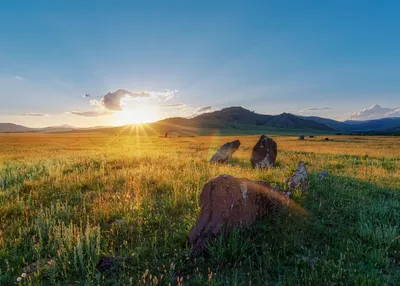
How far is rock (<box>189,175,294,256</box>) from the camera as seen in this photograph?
491cm

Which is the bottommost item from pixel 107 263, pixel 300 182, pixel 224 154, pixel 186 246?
pixel 107 263

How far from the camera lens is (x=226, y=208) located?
5160 mm

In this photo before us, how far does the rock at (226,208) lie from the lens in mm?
4910

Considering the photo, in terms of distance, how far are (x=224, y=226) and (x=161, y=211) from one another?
2.28 metres

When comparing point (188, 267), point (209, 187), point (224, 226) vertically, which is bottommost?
point (188, 267)

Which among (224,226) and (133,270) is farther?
(224,226)

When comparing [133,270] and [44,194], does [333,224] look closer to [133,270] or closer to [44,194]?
[133,270]

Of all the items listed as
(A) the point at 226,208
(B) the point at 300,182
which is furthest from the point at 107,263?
(B) the point at 300,182

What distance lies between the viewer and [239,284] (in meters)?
3.81

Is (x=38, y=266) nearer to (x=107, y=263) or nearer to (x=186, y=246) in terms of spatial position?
(x=107, y=263)

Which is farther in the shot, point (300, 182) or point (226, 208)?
point (300, 182)

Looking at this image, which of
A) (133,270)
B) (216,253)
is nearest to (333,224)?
(216,253)

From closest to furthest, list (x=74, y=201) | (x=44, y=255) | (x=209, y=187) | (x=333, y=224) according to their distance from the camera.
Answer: (x=44, y=255)
(x=209, y=187)
(x=333, y=224)
(x=74, y=201)

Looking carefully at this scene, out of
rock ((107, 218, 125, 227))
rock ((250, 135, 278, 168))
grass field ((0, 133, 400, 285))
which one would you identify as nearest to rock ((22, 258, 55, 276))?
grass field ((0, 133, 400, 285))
